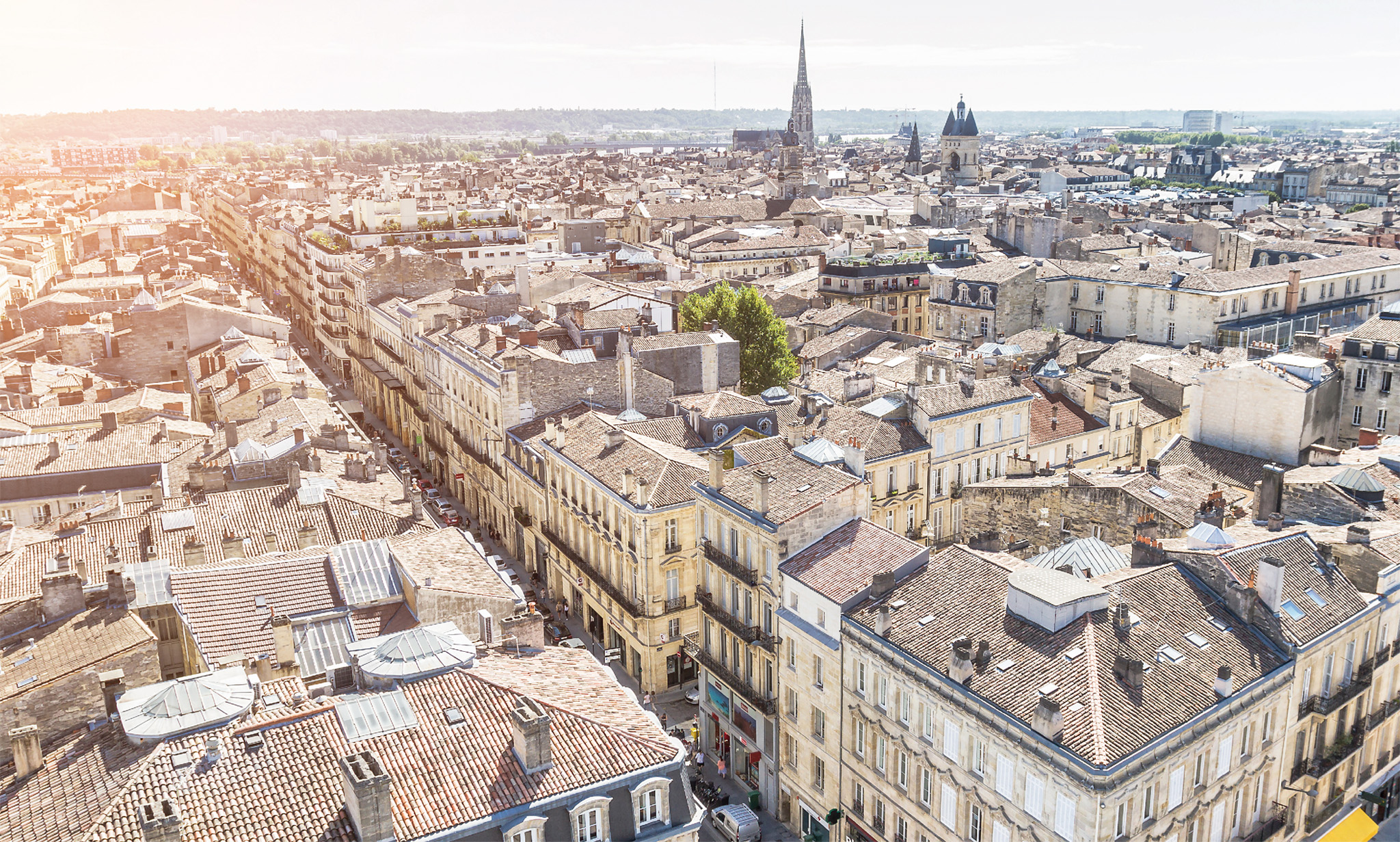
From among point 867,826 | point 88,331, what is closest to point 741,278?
point 88,331

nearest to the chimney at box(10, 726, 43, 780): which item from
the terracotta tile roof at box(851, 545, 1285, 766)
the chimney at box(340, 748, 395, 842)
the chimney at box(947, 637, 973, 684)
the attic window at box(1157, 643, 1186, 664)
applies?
the chimney at box(340, 748, 395, 842)

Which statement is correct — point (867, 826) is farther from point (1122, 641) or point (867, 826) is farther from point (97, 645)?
point (97, 645)

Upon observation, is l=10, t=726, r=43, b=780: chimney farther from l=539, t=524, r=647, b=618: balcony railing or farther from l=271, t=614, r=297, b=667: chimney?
l=539, t=524, r=647, b=618: balcony railing

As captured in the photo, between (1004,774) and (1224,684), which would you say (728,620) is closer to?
(1004,774)

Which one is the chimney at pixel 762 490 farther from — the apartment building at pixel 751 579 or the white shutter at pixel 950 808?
the white shutter at pixel 950 808

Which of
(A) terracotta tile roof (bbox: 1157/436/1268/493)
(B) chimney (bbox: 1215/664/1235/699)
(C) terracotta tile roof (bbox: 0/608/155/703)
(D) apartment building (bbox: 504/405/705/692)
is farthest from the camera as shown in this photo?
(A) terracotta tile roof (bbox: 1157/436/1268/493)

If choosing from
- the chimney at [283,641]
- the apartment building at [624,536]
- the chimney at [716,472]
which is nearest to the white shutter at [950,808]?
the chimney at [716,472]
